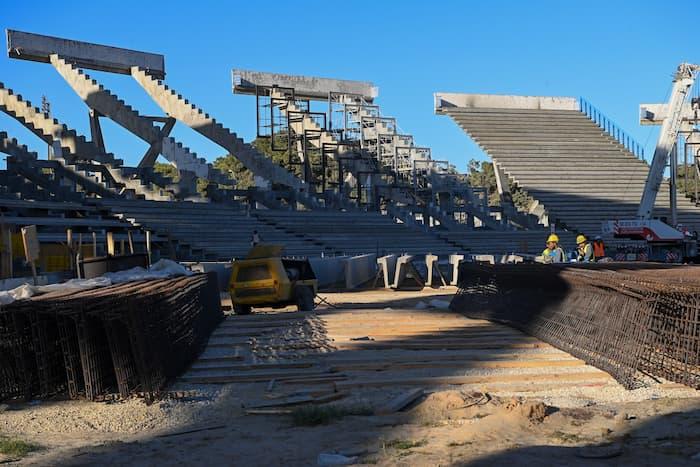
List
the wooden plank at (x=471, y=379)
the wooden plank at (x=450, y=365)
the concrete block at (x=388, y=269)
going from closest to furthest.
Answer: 1. the wooden plank at (x=471, y=379)
2. the wooden plank at (x=450, y=365)
3. the concrete block at (x=388, y=269)

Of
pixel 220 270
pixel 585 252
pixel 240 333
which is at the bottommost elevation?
pixel 220 270

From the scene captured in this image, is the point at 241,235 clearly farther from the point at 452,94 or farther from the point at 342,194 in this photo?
the point at 452,94

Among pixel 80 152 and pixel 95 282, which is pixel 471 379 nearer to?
pixel 95 282

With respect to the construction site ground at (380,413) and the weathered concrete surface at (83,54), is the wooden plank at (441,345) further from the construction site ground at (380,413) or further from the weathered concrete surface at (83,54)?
the weathered concrete surface at (83,54)

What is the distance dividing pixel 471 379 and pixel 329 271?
20.0 metres

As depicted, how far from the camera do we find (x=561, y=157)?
2416 inches

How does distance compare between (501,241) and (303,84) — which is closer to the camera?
(501,241)

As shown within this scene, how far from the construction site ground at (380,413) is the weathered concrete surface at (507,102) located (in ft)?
180

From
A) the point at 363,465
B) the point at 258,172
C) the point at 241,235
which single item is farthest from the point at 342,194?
the point at 363,465

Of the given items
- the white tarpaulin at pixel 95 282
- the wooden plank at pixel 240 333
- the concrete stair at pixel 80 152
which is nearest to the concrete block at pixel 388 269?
the concrete stair at pixel 80 152

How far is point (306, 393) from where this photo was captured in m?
9.70

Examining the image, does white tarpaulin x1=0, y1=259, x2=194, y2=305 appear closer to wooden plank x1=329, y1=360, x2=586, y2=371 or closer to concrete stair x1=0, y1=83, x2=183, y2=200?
wooden plank x1=329, y1=360, x2=586, y2=371

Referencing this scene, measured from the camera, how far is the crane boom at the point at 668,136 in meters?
50.5

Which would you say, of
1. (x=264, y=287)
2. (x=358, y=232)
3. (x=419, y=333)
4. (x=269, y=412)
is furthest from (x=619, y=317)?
(x=358, y=232)
